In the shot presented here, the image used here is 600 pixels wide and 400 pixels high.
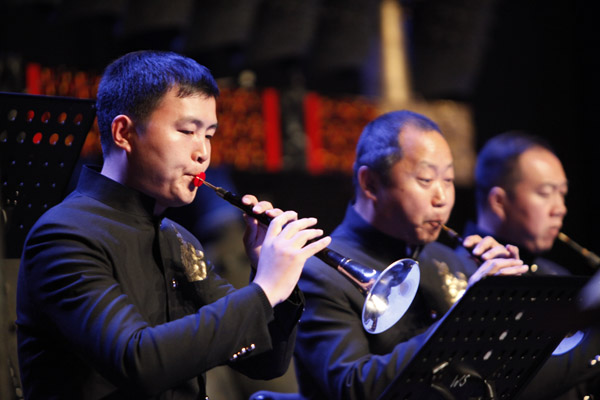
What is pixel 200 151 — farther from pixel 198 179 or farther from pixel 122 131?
pixel 122 131

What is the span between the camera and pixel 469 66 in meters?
6.86

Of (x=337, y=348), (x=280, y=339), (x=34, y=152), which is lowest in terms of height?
(x=337, y=348)

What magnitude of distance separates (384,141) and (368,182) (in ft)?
0.61

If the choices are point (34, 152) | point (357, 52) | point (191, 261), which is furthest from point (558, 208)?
point (357, 52)

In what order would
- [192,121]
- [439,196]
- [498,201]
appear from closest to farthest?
[192,121] → [439,196] → [498,201]

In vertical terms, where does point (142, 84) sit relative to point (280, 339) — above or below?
above

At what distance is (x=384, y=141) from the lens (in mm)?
3398

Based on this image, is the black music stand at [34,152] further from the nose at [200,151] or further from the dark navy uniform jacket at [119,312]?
the nose at [200,151]

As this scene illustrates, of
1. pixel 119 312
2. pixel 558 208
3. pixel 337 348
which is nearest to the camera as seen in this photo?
pixel 119 312

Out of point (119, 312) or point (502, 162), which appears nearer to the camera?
point (119, 312)

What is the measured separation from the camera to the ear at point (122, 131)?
245 centimetres

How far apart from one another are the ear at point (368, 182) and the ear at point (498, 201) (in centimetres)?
104

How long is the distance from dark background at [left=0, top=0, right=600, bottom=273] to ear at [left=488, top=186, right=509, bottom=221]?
2.29m

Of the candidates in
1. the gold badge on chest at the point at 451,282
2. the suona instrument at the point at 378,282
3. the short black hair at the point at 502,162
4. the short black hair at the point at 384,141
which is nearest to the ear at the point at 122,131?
the suona instrument at the point at 378,282
